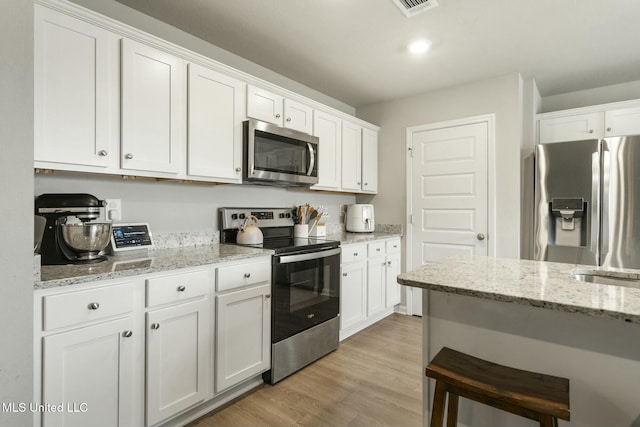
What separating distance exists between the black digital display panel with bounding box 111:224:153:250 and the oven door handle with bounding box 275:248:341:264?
822 millimetres

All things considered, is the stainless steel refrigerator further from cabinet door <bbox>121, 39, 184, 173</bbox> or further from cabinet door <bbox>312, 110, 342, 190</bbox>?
cabinet door <bbox>121, 39, 184, 173</bbox>

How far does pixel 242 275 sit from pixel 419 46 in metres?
2.17

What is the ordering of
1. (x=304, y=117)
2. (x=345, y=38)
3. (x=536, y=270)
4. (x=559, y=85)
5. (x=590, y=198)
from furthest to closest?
1. (x=559, y=85)
2. (x=304, y=117)
3. (x=590, y=198)
4. (x=345, y=38)
5. (x=536, y=270)

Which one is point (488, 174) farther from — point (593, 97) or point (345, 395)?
point (345, 395)

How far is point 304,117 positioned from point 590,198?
248cm

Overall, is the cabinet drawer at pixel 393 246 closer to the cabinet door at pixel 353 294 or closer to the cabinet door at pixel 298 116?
the cabinet door at pixel 353 294

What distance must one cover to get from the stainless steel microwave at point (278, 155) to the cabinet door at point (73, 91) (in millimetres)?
846

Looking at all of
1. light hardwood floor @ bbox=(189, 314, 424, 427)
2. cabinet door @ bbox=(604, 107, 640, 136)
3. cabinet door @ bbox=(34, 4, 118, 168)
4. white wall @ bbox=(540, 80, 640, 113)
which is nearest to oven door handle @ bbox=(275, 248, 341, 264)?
light hardwood floor @ bbox=(189, 314, 424, 427)

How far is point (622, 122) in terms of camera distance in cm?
297

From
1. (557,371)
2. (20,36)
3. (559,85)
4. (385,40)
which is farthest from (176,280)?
(559,85)

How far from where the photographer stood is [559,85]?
3.38 meters

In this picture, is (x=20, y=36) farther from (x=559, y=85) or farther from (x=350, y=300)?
(x=559, y=85)

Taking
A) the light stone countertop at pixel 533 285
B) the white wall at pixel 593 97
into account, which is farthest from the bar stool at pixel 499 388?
the white wall at pixel 593 97

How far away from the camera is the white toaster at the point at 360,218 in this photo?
3.64 metres
